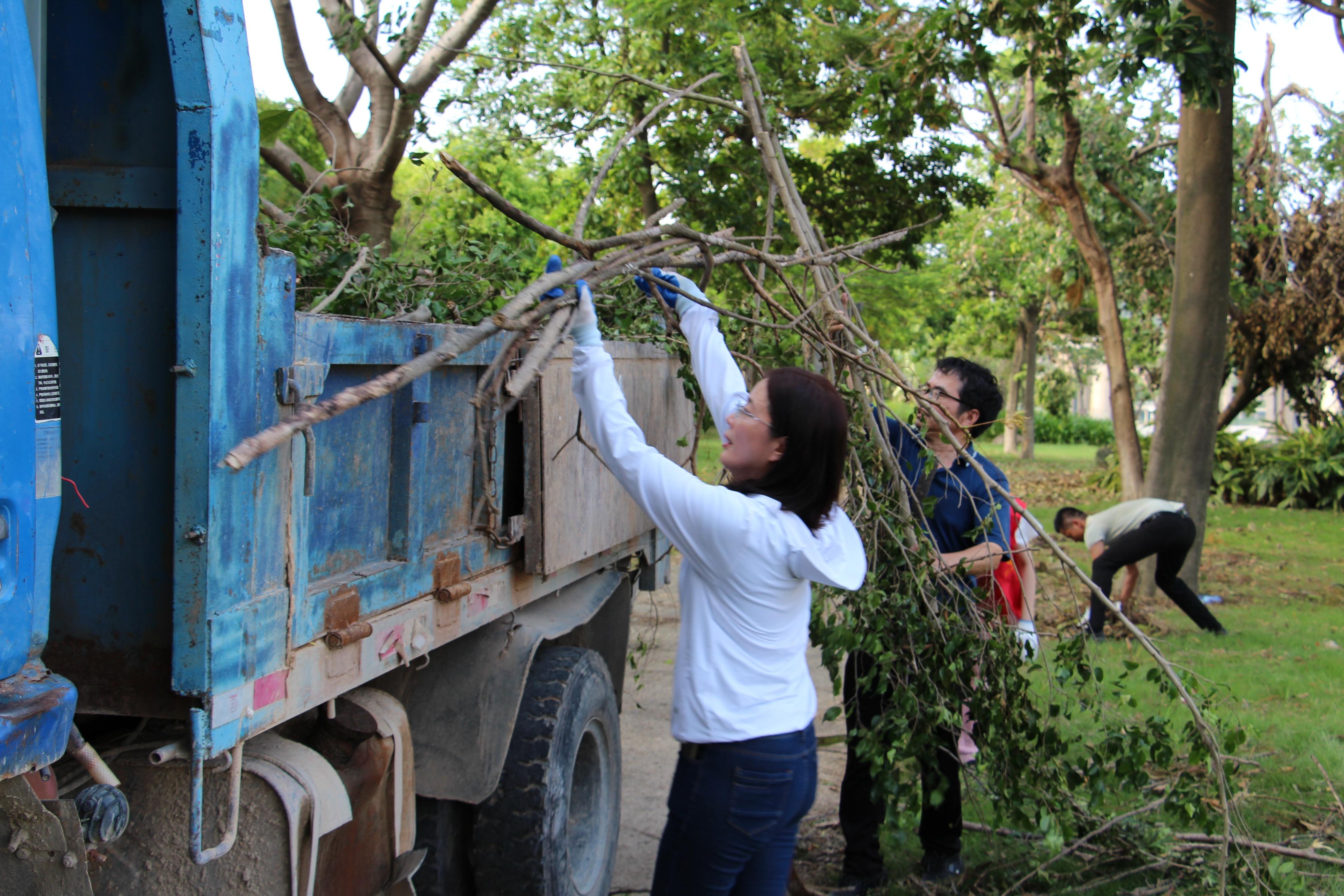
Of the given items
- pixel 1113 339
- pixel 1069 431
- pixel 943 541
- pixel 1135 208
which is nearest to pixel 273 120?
pixel 943 541

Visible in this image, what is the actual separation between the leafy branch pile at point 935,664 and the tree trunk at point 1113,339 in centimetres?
918

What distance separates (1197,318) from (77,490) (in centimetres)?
943

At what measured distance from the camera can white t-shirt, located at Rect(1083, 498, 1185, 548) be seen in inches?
333

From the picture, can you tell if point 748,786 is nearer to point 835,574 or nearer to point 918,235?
point 835,574

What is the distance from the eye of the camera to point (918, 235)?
11164mm

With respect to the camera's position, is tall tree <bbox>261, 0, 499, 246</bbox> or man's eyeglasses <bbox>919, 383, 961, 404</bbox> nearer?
man's eyeglasses <bbox>919, 383, 961, 404</bbox>

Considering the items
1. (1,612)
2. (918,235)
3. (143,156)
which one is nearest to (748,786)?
(1,612)

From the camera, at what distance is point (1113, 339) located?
14109mm

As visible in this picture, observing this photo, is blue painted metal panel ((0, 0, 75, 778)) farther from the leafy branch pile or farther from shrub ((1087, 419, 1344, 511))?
shrub ((1087, 419, 1344, 511))

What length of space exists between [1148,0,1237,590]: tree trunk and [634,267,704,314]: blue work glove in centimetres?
722

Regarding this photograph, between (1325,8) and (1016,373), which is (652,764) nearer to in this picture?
(1325,8)

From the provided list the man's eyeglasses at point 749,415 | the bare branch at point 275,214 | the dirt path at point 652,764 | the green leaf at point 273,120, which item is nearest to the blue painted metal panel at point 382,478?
the man's eyeglasses at point 749,415

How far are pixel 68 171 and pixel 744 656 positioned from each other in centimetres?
180

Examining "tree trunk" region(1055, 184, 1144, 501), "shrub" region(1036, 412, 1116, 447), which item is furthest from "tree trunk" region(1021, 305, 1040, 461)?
"shrub" region(1036, 412, 1116, 447)
